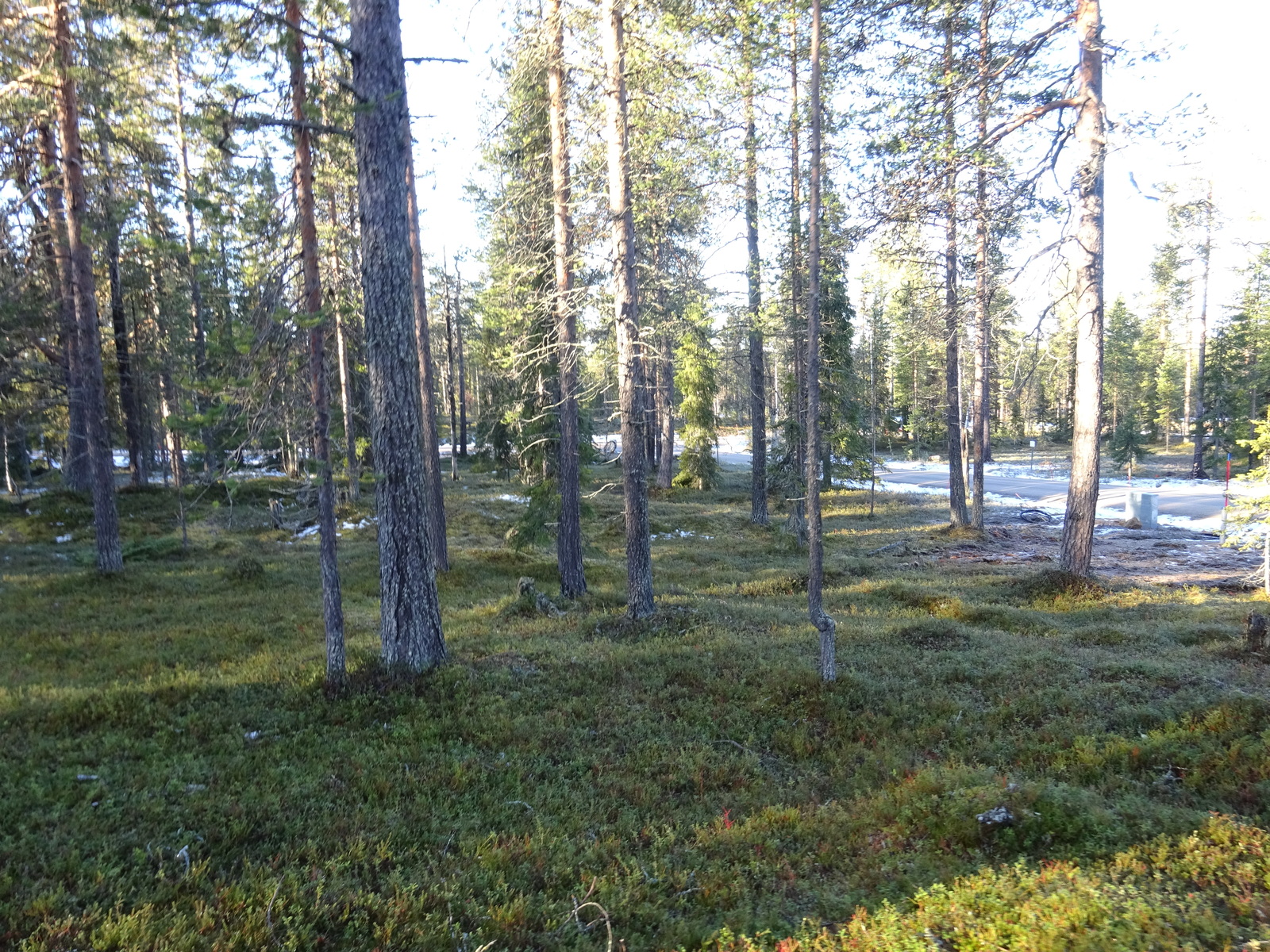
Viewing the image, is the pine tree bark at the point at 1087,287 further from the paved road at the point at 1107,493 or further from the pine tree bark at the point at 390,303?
the paved road at the point at 1107,493

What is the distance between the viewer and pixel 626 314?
11.1 metres

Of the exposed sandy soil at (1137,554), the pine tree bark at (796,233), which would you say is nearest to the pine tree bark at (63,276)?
the pine tree bark at (796,233)

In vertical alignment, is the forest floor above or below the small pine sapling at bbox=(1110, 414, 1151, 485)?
below

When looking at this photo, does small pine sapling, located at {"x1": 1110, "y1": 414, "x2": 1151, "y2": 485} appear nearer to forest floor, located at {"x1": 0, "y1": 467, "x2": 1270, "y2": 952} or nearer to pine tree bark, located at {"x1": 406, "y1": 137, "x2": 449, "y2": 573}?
forest floor, located at {"x1": 0, "y1": 467, "x2": 1270, "y2": 952}

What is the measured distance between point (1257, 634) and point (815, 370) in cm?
721

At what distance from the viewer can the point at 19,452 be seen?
36.7 metres

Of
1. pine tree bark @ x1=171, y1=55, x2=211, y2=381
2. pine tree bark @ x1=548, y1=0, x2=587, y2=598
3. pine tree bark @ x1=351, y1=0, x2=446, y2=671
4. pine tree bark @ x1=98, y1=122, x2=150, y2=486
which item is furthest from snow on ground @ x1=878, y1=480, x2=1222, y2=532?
pine tree bark @ x1=98, y1=122, x2=150, y2=486

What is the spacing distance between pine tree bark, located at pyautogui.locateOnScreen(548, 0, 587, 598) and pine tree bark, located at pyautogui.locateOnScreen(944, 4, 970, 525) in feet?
21.5

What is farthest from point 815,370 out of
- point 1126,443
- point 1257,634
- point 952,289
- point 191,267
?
point 1126,443

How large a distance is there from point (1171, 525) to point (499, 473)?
1162 inches

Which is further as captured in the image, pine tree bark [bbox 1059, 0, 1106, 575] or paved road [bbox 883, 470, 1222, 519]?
paved road [bbox 883, 470, 1222, 519]

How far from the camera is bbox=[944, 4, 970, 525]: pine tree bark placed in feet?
36.3

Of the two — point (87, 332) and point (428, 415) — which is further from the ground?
point (87, 332)

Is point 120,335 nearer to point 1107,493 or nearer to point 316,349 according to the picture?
point 316,349
